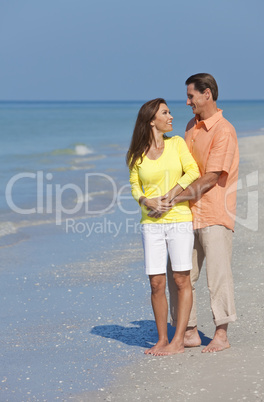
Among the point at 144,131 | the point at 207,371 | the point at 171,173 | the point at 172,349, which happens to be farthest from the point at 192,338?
the point at 144,131

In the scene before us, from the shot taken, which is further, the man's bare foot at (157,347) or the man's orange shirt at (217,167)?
the man's bare foot at (157,347)

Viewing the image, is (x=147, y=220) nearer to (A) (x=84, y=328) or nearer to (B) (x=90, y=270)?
(A) (x=84, y=328)

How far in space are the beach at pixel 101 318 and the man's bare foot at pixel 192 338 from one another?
6 centimetres

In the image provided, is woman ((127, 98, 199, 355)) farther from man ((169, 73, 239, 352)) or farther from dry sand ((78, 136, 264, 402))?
dry sand ((78, 136, 264, 402))

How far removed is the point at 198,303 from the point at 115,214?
4934 mm

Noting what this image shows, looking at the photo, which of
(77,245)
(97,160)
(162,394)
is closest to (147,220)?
(162,394)

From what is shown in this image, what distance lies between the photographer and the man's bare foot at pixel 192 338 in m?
4.91

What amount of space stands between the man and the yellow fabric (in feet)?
0.23

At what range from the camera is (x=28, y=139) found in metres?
37.2

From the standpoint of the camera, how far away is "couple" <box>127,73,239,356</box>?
460 cm

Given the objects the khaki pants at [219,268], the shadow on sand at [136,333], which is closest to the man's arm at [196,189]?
the khaki pants at [219,268]
